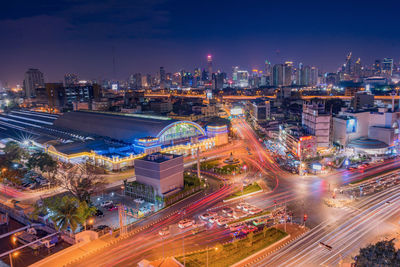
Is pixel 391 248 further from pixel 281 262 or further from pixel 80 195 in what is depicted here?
pixel 80 195

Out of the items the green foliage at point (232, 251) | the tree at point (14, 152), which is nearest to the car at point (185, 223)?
the green foliage at point (232, 251)

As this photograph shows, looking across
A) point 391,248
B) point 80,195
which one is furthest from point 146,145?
point 391,248

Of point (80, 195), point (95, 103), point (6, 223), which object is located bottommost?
point (6, 223)

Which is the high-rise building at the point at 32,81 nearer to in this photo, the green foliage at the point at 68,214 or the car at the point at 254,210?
the green foliage at the point at 68,214

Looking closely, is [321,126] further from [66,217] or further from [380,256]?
[66,217]

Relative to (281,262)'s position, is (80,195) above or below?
above

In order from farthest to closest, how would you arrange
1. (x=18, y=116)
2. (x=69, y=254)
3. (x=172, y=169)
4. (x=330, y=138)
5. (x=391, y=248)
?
(x=18, y=116)
(x=330, y=138)
(x=172, y=169)
(x=69, y=254)
(x=391, y=248)

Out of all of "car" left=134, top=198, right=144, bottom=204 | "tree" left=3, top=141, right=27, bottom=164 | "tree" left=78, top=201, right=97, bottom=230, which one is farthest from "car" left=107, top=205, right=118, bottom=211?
"tree" left=3, top=141, right=27, bottom=164
